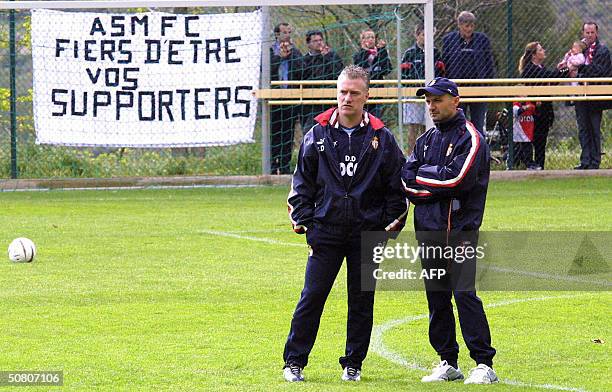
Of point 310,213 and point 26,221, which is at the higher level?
point 310,213

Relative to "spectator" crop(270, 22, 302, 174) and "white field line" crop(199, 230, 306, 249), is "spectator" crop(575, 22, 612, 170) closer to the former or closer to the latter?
"spectator" crop(270, 22, 302, 174)

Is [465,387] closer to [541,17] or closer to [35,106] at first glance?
[35,106]

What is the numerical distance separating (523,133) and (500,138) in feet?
2.06

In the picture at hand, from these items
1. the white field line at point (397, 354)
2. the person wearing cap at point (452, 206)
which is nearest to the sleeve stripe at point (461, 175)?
the person wearing cap at point (452, 206)

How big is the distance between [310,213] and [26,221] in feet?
30.0

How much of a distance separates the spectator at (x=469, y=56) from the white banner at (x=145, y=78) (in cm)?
289

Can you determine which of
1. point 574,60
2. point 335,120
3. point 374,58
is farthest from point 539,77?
point 335,120

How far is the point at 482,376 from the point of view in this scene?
6.78 m

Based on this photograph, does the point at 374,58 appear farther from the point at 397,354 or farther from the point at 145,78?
the point at 397,354

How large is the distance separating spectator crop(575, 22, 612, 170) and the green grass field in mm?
4229

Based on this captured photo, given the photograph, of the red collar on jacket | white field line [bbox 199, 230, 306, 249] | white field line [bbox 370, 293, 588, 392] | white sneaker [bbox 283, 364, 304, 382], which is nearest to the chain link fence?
white field line [bbox 199, 230, 306, 249]

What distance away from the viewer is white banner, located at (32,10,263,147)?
1947cm

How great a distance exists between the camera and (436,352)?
24.2 feet

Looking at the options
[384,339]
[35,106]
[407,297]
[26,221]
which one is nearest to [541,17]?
[35,106]
